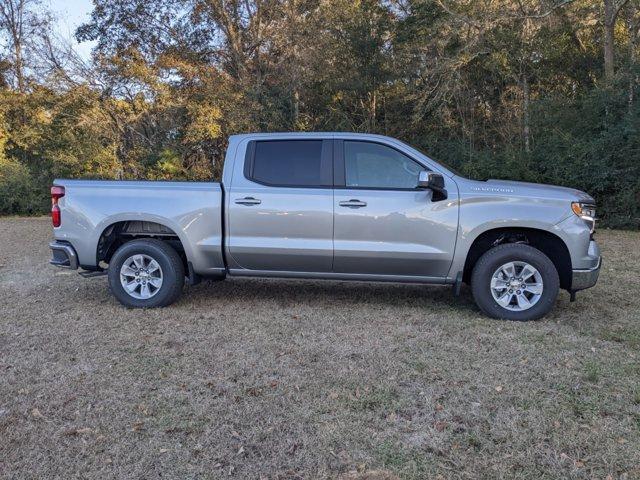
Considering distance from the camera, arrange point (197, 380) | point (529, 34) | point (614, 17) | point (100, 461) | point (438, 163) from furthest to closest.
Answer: point (529, 34), point (614, 17), point (438, 163), point (197, 380), point (100, 461)

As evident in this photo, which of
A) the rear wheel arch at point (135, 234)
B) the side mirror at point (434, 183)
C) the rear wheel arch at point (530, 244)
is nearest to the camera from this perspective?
the side mirror at point (434, 183)

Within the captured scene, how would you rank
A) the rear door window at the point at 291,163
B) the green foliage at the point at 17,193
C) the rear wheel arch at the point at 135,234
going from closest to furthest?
the rear door window at the point at 291,163 → the rear wheel arch at the point at 135,234 → the green foliage at the point at 17,193

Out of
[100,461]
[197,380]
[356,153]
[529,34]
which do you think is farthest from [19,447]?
[529,34]

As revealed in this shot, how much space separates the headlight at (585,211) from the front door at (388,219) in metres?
1.10

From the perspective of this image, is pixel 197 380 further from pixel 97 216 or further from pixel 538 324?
pixel 538 324

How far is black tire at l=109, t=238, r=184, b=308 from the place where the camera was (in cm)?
563

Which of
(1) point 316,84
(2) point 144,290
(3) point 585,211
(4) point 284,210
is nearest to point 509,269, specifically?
(3) point 585,211

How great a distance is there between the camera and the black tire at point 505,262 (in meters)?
5.10

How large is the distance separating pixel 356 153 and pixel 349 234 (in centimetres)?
84

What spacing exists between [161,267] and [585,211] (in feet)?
13.9

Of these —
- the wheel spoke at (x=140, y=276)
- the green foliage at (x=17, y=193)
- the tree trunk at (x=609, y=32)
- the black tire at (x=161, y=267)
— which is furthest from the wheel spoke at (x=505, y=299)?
the green foliage at (x=17, y=193)

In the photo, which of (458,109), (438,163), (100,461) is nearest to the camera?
(100,461)

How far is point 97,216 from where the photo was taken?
18.5ft

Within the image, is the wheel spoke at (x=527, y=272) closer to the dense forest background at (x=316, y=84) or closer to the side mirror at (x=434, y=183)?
the side mirror at (x=434, y=183)
